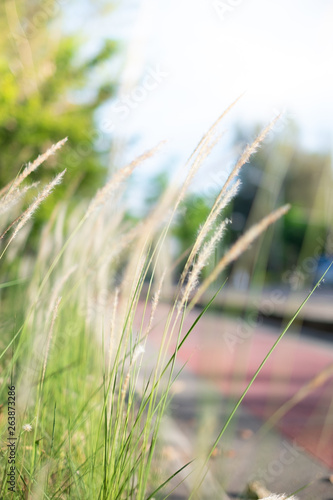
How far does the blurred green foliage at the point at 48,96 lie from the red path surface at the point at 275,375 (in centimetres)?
234

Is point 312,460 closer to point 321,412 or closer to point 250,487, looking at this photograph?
point 250,487

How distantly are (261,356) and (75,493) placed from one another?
19.5ft

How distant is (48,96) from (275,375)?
4085mm

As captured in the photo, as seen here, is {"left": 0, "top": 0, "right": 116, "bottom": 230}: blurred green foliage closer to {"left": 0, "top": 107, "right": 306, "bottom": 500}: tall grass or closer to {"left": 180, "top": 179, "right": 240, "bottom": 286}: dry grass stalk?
{"left": 0, "top": 107, "right": 306, "bottom": 500}: tall grass

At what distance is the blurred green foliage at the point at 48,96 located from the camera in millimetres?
5668

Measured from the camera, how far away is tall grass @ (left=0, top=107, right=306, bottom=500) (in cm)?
101

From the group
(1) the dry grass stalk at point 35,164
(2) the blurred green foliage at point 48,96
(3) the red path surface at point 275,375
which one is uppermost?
(2) the blurred green foliage at point 48,96

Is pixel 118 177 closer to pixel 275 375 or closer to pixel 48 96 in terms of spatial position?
pixel 275 375

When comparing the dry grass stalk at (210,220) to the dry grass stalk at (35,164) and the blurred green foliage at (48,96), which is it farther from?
the blurred green foliage at (48,96)

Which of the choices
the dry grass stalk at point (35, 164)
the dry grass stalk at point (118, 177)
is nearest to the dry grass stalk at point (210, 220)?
the dry grass stalk at point (118, 177)

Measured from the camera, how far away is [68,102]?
7250mm

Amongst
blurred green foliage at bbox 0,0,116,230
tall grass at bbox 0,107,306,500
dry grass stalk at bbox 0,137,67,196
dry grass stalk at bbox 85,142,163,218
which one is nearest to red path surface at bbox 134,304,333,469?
tall grass at bbox 0,107,306,500

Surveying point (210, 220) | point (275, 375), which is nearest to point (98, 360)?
point (210, 220)

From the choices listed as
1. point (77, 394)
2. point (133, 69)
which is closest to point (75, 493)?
point (77, 394)
